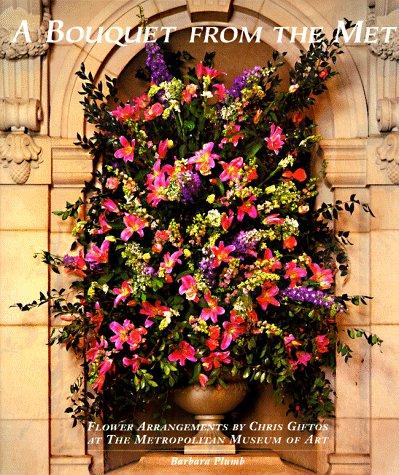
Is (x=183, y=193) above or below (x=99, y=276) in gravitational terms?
above

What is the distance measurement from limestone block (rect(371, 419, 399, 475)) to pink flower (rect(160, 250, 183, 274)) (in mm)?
1201

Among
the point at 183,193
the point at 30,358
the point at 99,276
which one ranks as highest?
the point at 183,193

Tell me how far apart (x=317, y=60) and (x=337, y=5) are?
1.22 ft

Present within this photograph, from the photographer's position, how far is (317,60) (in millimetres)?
5215

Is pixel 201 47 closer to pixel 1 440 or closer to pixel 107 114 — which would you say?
pixel 107 114

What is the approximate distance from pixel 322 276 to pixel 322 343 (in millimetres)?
295

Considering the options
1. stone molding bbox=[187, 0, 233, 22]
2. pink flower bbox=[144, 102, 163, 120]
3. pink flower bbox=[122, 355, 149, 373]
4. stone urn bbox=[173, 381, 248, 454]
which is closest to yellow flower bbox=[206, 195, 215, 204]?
pink flower bbox=[144, 102, 163, 120]

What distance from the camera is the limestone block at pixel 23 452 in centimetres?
516

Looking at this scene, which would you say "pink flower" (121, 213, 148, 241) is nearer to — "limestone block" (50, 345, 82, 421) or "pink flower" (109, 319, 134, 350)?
"pink flower" (109, 319, 134, 350)

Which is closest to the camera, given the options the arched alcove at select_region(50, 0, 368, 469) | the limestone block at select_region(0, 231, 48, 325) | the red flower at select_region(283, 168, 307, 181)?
the red flower at select_region(283, 168, 307, 181)

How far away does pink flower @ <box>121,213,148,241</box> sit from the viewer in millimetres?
4910

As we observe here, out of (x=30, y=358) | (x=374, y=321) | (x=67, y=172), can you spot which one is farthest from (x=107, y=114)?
(x=374, y=321)

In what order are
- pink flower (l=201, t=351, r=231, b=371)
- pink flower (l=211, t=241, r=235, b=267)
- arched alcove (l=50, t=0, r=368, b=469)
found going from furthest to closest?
arched alcove (l=50, t=0, r=368, b=469)
pink flower (l=201, t=351, r=231, b=371)
pink flower (l=211, t=241, r=235, b=267)

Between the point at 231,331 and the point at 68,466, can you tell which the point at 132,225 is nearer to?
the point at 231,331
